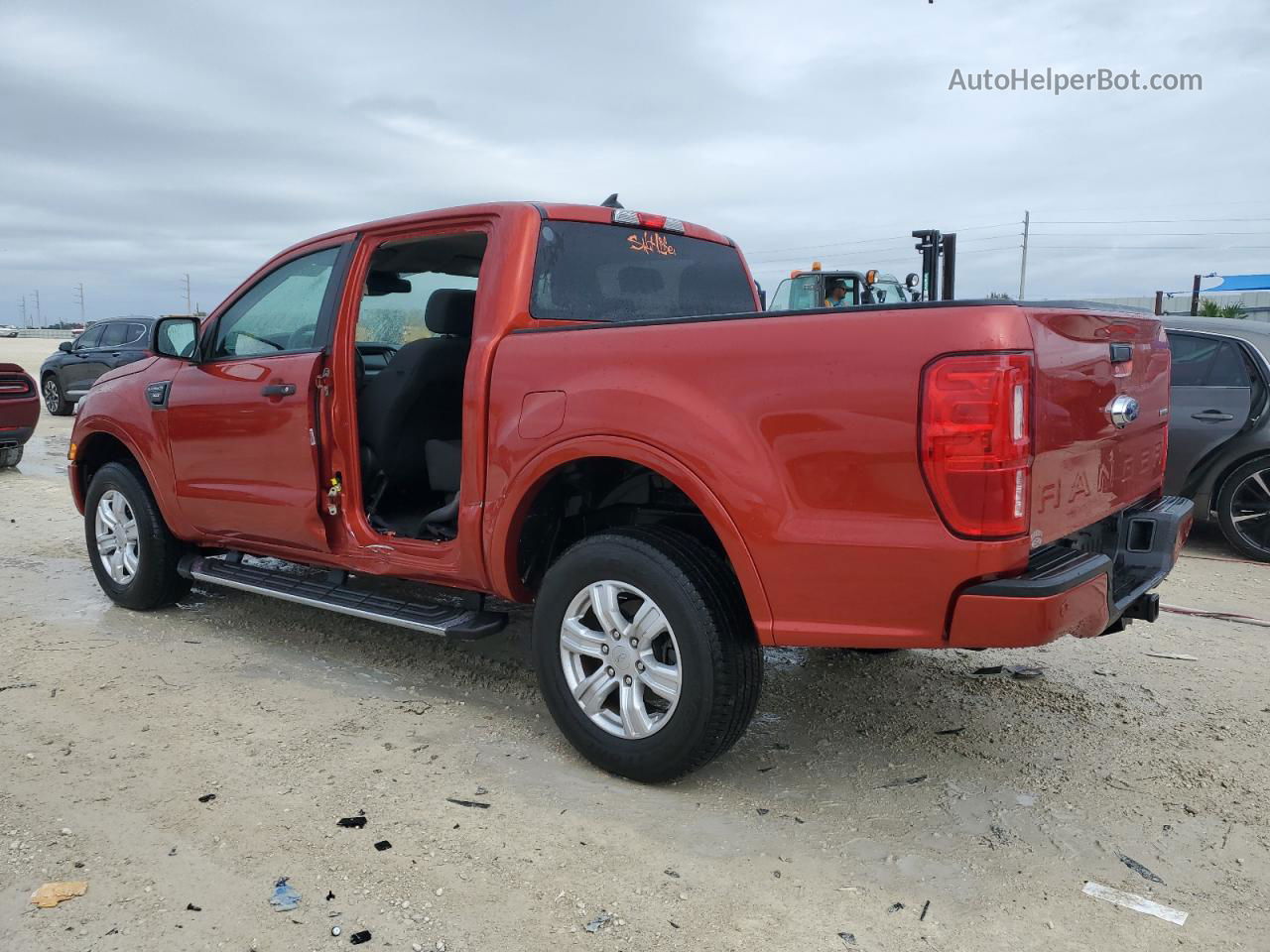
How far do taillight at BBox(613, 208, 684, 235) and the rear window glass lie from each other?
0.10ft

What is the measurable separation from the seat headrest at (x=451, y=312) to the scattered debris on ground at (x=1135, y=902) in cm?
290

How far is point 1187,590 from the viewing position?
19.2 feet

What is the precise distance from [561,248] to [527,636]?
6.38 feet

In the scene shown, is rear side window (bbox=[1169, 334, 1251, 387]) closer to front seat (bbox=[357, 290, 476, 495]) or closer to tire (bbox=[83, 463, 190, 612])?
front seat (bbox=[357, 290, 476, 495])

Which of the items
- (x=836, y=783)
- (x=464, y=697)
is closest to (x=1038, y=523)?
(x=836, y=783)

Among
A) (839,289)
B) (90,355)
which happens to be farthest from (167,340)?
(90,355)

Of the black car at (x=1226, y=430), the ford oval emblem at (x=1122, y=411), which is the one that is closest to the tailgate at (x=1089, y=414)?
the ford oval emblem at (x=1122, y=411)

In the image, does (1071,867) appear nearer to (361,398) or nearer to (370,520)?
(370,520)

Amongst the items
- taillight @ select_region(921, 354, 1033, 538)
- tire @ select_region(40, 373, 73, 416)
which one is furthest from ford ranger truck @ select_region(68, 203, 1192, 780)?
tire @ select_region(40, 373, 73, 416)

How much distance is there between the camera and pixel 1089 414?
2918 millimetres

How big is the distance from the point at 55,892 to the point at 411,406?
91.4 inches

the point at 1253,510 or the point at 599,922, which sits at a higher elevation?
the point at 1253,510

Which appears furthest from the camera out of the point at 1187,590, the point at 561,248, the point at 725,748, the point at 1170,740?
the point at 1187,590

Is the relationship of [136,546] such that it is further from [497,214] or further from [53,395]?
[53,395]
